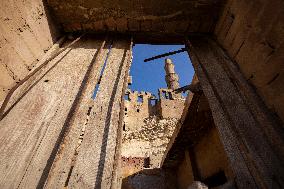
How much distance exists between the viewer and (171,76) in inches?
1454

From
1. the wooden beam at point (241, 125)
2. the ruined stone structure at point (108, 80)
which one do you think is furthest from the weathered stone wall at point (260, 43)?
the wooden beam at point (241, 125)

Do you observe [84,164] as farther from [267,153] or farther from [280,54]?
[280,54]

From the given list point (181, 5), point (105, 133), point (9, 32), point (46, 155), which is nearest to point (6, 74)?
point (9, 32)

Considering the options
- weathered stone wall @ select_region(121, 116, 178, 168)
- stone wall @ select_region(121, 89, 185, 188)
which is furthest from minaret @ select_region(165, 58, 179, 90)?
weathered stone wall @ select_region(121, 116, 178, 168)

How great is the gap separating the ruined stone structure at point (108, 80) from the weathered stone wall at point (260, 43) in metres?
0.01

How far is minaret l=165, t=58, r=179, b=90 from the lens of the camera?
3622cm

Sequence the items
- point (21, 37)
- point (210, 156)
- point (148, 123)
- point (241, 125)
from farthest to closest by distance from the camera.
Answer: point (148, 123)
point (210, 156)
point (21, 37)
point (241, 125)

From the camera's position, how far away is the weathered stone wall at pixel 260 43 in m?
2.11

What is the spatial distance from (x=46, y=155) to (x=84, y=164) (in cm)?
32

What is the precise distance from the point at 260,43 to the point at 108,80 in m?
1.67

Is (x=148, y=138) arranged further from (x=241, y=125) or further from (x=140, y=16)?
(x=241, y=125)

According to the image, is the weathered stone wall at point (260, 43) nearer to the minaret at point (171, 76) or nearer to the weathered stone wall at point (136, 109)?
the weathered stone wall at point (136, 109)

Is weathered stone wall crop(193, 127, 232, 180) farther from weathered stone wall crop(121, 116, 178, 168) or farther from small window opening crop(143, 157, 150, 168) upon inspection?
weathered stone wall crop(121, 116, 178, 168)

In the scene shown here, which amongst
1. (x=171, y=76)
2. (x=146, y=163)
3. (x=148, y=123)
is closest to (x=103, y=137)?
(x=146, y=163)
